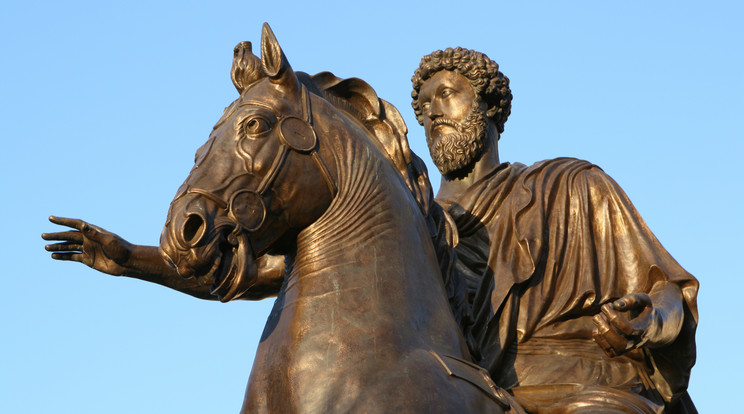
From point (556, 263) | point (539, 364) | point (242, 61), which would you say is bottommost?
point (539, 364)

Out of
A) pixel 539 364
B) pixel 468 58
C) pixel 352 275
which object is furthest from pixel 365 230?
pixel 468 58

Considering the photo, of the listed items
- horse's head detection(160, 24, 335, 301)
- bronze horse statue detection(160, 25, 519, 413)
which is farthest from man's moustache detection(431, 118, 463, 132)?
horse's head detection(160, 24, 335, 301)

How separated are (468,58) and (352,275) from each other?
9.91 feet

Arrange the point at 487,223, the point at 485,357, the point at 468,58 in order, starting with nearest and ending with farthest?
the point at 485,357, the point at 487,223, the point at 468,58

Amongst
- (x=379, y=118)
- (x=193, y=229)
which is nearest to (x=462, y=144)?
(x=379, y=118)

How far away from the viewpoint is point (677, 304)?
809 cm

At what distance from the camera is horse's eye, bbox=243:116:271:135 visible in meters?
7.21

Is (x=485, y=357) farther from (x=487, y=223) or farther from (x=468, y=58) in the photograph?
(x=468, y=58)

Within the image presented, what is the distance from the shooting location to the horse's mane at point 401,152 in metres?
7.72

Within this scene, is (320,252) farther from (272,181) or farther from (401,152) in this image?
(401,152)

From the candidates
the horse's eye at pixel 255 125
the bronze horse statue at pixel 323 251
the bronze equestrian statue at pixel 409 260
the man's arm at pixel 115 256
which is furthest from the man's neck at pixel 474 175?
the horse's eye at pixel 255 125

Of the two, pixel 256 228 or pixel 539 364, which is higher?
pixel 256 228

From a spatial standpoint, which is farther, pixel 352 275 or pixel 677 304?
pixel 677 304

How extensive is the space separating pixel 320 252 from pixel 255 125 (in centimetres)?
78
